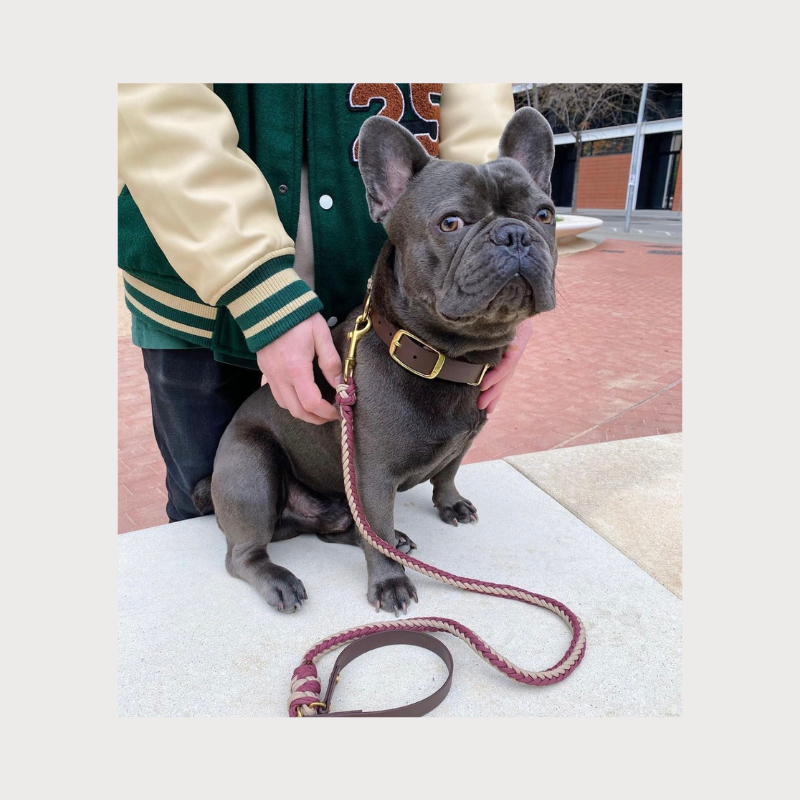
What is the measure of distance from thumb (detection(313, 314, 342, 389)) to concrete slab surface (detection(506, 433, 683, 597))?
1.25 meters

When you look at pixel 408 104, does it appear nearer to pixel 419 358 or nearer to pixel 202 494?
pixel 419 358

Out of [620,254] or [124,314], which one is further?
[620,254]

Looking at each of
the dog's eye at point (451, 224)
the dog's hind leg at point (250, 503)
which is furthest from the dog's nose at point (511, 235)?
the dog's hind leg at point (250, 503)

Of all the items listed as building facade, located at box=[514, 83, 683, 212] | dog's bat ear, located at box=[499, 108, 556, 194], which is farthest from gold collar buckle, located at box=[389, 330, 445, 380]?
building facade, located at box=[514, 83, 683, 212]

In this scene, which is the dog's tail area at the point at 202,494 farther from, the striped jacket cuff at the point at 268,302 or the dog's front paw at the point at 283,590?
the striped jacket cuff at the point at 268,302

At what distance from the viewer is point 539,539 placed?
233cm

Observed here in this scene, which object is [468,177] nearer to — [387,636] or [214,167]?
[214,167]

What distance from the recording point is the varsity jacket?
1654mm

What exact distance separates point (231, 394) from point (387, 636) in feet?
3.65

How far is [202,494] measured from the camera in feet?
7.99

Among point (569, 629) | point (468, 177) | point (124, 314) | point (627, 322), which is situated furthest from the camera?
point (124, 314)

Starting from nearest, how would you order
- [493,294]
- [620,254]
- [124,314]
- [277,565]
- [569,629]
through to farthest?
[493,294] → [569,629] → [277,565] → [124,314] → [620,254]

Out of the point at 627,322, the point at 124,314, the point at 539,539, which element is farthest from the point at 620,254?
the point at 539,539

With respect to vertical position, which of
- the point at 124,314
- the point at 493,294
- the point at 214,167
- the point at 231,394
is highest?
the point at 214,167
